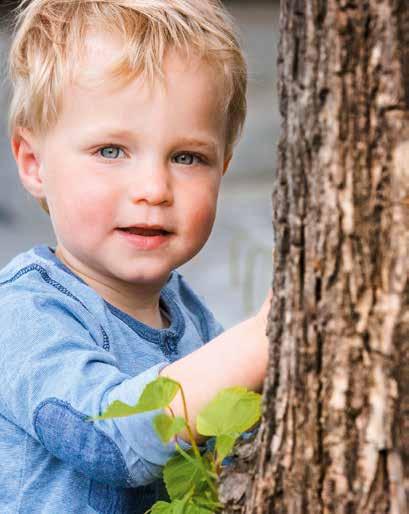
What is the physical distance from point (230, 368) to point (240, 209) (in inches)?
180

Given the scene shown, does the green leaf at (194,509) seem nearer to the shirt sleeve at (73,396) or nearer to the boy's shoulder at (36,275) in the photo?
the shirt sleeve at (73,396)

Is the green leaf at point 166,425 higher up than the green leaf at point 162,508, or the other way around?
the green leaf at point 166,425

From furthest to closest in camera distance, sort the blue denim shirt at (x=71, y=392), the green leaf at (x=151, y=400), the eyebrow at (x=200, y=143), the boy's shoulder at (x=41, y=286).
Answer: the eyebrow at (x=200, y=143) → the boy's shoulder at (x=41, y=286) → the blue denim shirt at (x=71, y=392) → the green leaf at (x=151, y=400)

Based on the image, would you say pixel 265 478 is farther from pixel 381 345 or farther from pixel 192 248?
pixel 192 248

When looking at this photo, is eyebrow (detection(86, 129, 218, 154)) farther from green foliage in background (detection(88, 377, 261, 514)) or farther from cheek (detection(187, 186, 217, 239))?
green foliage in background (detection(88, 377, 261, 514))

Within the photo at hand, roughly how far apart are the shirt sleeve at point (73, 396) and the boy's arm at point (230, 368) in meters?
0.06

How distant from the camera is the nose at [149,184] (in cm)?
200

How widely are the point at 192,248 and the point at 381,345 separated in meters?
0.90

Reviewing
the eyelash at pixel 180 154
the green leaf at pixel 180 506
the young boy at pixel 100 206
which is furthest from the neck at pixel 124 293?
the green leaf at pixel 180 506

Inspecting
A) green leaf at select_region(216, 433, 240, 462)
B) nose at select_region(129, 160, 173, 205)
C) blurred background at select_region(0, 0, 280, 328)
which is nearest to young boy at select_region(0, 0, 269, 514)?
nose at select_region(129, 160, 173, 205)

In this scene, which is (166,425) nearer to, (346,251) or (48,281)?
(346,251)

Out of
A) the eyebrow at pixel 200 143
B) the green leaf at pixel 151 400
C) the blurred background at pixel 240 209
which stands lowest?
the green leaf at pixel 151 400

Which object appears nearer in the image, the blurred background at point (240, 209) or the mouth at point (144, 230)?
the mouth at point (144, 230)

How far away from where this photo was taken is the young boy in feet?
5.90
